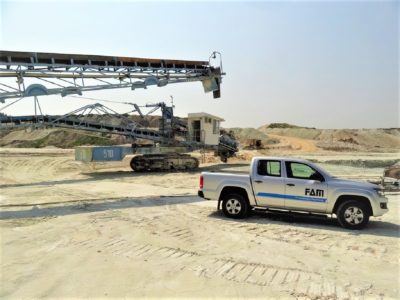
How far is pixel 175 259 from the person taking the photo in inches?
265

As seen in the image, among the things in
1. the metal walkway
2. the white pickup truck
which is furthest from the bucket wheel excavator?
the white pickup truck

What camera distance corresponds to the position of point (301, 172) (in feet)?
31.8

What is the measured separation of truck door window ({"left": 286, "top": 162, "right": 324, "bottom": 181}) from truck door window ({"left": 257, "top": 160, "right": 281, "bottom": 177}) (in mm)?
266

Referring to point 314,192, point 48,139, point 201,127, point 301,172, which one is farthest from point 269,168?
point 48,139

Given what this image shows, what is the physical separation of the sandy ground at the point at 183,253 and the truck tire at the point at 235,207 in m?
0.30

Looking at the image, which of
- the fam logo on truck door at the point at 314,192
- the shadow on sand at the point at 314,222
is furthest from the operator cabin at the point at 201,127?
the fam logo on truck door at the point at 314,192

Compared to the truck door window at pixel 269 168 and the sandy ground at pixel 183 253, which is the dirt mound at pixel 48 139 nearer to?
the sandy ground at pixel 183 253

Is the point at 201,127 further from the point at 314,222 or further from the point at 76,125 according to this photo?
the point at 314,222

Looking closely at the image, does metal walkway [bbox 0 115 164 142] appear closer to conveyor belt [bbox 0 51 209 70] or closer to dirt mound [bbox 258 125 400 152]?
conveyor belt [bbox 0 51 209 70]

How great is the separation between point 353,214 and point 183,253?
4.55 metres

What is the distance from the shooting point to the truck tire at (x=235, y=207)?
1019cm

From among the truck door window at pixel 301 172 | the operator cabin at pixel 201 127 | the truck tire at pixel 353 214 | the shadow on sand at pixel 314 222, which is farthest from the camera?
the operator cabin at pixel 201 127

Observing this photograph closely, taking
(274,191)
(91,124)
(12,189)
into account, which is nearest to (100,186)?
(12,189)

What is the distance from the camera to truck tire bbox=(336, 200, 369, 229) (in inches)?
357
